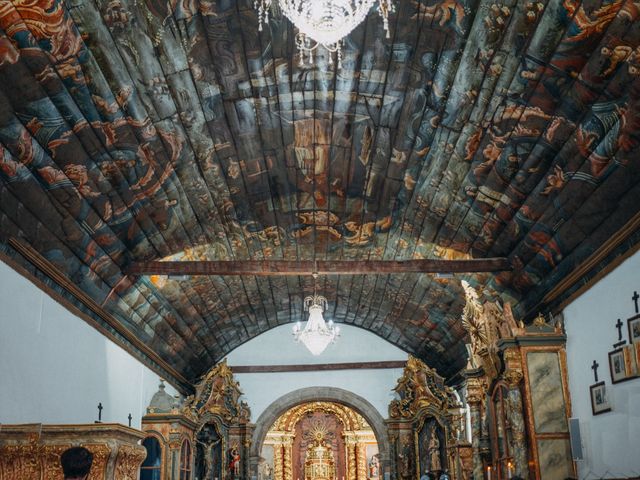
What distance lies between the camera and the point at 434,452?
18672mm

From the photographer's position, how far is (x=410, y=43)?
28.2ft

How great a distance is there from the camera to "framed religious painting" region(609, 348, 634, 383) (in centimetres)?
865

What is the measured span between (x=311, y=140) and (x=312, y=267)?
7.42 ft

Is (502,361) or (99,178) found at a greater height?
(99,178)

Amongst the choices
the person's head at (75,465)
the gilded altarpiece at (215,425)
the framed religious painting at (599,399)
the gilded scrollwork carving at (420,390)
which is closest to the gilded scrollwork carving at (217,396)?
the gilded altarpiece at (215,425)

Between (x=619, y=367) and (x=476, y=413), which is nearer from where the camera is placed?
(x=619, y=367)

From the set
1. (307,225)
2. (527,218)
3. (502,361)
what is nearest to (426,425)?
(307,225)

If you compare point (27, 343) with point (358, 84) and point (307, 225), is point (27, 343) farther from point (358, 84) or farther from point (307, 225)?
point (307, 225)

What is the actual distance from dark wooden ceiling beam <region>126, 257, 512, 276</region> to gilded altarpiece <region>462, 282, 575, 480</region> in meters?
0.78

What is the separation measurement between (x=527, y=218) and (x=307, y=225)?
16.5 feet

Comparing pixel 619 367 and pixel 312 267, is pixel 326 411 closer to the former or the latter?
pixel 312 267

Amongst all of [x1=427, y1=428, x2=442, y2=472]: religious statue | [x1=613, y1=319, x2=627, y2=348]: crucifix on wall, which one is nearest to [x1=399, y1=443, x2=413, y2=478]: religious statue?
[x1=427, y1=428, x2=442, y2=472]: religious statue

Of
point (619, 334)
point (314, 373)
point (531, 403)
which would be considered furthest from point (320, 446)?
point (619, 334)

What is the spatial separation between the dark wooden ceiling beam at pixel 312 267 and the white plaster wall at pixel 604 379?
186 centimetres
